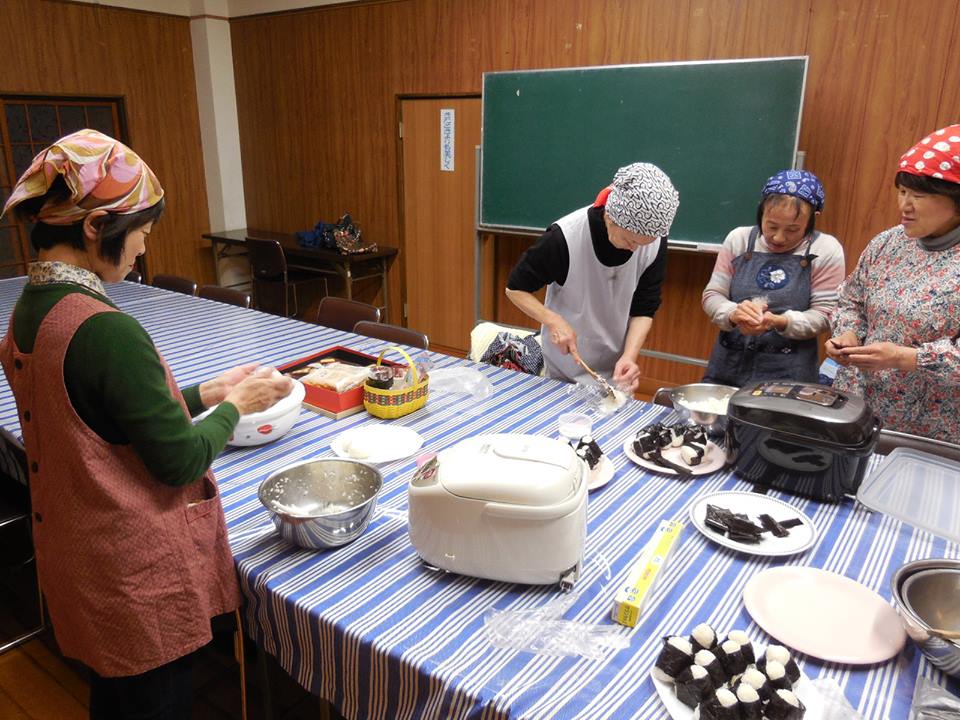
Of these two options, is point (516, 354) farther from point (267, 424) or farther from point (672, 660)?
point (672, 660)

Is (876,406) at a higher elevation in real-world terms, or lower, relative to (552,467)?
lower

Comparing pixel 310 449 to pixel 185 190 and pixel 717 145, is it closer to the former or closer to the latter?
pixel 717 145

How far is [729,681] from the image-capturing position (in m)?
0.88

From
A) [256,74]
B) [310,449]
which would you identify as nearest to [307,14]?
[256,74]

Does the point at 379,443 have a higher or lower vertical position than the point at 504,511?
lower

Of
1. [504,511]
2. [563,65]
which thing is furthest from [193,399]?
[563,65]

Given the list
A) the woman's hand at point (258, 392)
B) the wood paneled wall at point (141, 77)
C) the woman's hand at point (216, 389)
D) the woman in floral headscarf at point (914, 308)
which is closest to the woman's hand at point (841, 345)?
the woman in floral headscarf at point (914, 308)

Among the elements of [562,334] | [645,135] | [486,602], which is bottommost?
[486,602]

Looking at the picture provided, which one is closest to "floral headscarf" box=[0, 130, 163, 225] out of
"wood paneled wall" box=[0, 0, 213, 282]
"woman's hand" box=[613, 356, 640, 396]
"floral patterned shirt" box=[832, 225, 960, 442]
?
"woman's hand" box=[613, 356, 640, 396]

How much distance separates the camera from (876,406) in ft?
6.01

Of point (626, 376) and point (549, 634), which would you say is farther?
point (626, 376)

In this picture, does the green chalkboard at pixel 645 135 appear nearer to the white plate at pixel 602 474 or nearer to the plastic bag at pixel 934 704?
the white plate at pixel 602 474

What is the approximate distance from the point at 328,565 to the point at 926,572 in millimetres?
1000

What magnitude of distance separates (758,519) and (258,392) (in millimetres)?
1015
